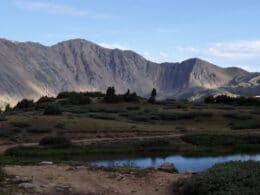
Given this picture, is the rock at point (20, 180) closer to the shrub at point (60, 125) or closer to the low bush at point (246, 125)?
the shrub at point (60, 125)

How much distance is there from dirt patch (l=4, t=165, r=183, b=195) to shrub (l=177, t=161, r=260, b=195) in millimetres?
1113

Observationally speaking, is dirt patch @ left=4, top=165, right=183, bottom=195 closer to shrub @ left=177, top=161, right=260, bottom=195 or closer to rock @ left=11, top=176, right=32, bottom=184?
rock @ left=11, top=176, right=32, bottom=184

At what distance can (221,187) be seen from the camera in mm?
16406

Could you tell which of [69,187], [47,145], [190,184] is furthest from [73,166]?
[47,145]

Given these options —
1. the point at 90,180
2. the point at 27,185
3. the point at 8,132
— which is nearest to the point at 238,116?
the point at 8,132

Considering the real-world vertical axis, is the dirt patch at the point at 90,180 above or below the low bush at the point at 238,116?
below

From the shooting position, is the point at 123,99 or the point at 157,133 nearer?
the point at 157,133

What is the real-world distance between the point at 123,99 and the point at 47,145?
46.9 m

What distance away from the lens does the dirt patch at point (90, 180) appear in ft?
59.4

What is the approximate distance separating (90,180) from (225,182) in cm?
543

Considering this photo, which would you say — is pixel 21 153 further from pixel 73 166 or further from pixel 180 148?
pixel 73 166

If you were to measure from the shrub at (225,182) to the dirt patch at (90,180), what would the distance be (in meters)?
1.11

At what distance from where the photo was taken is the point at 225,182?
55.2 feet

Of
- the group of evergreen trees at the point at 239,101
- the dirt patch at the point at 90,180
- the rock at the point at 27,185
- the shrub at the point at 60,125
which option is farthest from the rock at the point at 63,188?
the group of evergreen trees at the point at 239,101
